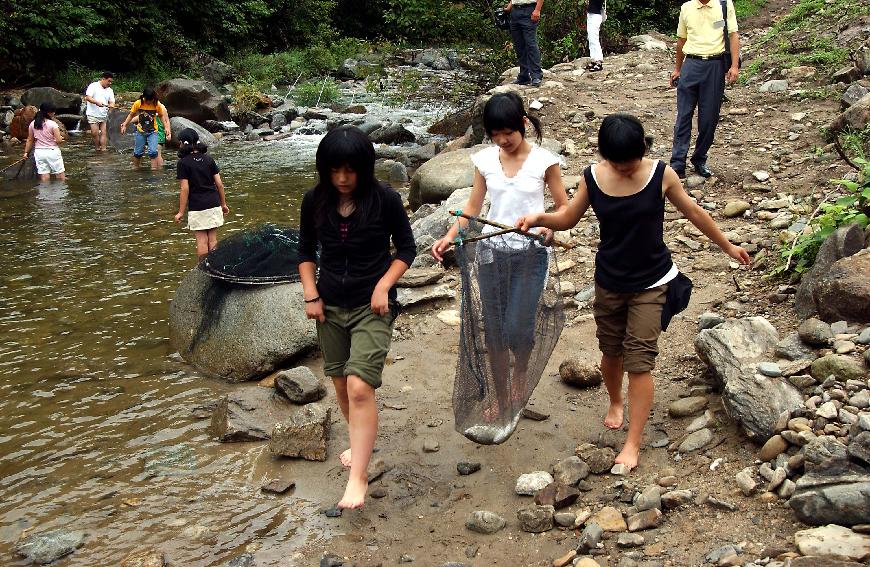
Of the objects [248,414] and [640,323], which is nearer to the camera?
[640,323]

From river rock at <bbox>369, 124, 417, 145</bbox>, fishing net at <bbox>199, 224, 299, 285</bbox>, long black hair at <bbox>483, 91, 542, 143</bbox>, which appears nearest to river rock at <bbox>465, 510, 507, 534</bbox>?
long black hair at <bbox>483, 91, 542, 143</bbox>

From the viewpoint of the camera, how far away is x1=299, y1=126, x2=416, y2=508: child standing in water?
3783mm

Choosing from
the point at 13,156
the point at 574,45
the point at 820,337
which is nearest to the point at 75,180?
the point at 13,156

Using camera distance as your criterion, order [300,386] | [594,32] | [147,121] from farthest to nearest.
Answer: [147,121] → [594,32] → [300,386]

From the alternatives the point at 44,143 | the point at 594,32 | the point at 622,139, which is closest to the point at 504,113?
the point at 622,139

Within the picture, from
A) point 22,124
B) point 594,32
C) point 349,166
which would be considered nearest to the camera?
point 349,166

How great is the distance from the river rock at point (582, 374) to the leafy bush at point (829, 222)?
1.35 meters

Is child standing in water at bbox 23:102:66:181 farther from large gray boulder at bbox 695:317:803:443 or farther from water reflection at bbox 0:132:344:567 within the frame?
large gray boulder at bbox 695:317:803:443

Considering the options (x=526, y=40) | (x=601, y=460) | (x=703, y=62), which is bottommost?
(x=601, y=460)

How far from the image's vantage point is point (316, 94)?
21859 millimetres

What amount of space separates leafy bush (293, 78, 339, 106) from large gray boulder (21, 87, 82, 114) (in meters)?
5.33

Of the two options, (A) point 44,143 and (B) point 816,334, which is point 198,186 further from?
(A) point 44,143

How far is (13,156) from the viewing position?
15828 mm

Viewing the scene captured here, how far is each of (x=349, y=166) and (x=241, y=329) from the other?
2875mm
